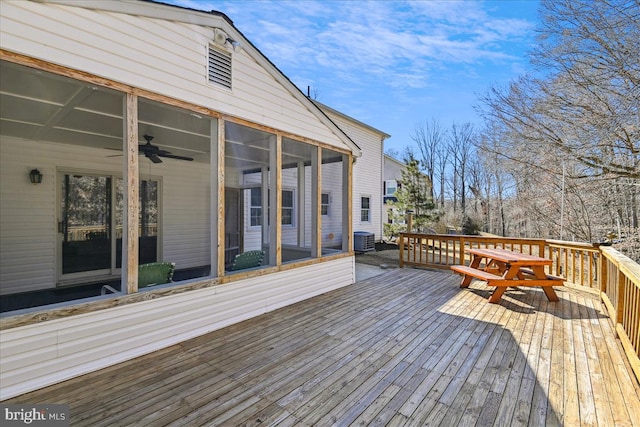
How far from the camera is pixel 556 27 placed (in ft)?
21.2

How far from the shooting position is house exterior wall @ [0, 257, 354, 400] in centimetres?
223

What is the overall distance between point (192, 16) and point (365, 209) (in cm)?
968

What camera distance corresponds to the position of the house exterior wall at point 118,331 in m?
2.23

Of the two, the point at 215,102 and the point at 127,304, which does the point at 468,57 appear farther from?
the point at 127,304

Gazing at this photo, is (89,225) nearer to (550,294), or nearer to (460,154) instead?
(550,294)

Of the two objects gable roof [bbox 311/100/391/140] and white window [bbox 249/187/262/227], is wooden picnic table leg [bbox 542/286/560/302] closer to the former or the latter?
white window [bbox 249/187/262/227]

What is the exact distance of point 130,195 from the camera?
279 cm

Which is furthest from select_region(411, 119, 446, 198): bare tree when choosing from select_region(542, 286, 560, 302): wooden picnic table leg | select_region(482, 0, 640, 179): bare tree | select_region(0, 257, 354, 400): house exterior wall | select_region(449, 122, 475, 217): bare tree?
select_region(0, 257, 354, 400): house exterior wall

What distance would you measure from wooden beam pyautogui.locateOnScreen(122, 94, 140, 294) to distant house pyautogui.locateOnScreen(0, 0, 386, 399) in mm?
11

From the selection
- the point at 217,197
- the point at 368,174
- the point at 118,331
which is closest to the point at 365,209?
the point at 368,174

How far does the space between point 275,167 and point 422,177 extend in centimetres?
1007

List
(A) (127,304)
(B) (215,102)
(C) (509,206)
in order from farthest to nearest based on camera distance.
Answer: (C) (509,206) < (B) (215,102) < (A) (127,304)

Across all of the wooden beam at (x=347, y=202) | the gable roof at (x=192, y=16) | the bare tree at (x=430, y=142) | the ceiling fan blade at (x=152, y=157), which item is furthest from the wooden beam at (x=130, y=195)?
the bare tree at (x=430, y=142)

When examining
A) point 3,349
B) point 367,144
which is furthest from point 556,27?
point 3,349
